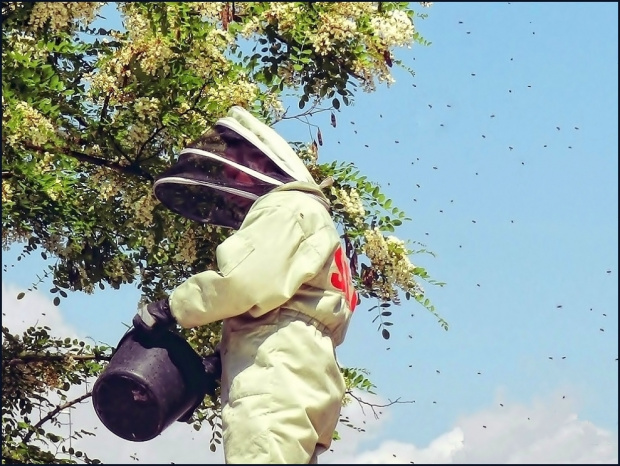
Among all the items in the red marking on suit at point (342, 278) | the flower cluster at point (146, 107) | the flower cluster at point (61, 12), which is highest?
the flower cluster at point (61, 12)

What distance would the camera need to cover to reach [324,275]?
3998 mm

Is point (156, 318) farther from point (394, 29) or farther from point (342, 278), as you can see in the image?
point (394, 29)

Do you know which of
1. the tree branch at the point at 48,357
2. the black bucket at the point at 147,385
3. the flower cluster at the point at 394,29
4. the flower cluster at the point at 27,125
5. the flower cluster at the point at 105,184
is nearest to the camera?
the black bucket at the point at 147,385

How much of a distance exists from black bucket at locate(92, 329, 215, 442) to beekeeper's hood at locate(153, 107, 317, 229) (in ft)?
1.92

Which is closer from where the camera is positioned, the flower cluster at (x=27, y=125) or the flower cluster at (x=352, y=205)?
the flower cluster at (x=27, y=125)

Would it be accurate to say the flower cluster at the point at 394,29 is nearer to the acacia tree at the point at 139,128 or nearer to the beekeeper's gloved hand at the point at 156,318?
the acacia tree at the point at 139,128

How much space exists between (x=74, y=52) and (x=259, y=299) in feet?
9.21

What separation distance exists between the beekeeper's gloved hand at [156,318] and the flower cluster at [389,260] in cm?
208

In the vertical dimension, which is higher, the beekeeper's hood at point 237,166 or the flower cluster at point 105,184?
the flower cluster at point 105,184

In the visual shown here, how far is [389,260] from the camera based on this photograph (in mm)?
5938

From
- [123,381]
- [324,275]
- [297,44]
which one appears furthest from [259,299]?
[297,44]

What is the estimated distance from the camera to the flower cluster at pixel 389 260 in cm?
591

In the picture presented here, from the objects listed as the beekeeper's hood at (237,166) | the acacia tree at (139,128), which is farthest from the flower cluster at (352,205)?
the beekeeper's hood at (237,166)

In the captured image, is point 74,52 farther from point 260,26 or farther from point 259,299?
point 259,299
